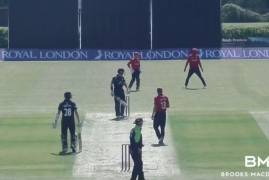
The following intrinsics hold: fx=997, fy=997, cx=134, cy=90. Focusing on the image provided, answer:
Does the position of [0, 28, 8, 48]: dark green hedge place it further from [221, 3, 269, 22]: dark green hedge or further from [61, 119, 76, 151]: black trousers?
[61, 119, 76, 151]: black trousers

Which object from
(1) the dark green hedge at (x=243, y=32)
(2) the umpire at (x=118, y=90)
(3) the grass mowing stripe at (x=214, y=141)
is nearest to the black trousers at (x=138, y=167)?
(3) the grass mowing stripe at (x=214, y=141)

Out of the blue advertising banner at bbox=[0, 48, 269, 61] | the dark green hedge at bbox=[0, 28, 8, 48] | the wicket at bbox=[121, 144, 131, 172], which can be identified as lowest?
the wicket at bbox=[121, 144, 131, 172]

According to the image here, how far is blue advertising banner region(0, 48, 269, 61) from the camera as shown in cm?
5338

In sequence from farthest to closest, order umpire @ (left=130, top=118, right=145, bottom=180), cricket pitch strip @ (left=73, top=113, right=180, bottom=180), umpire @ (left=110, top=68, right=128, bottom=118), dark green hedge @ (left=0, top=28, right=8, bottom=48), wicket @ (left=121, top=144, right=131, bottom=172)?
dark green hedge @ (left=0, top=28, right=8, bottom=48) → umpire @ (left=110, top=68, right=128, bottom=118) → wicket @ (left=121, top=144, right=131, bottom=172) → cricket pitch strip @ (left=73, top=113, right=180, bottom=180) → umpire @ (left=130, top=118, right=145, bottom=180)

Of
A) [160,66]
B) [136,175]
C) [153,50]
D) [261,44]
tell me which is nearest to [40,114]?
[136,175]

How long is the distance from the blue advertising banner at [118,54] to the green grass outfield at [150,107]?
4.75 ft

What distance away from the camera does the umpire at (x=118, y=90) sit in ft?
104

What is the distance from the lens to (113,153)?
89.0 feet

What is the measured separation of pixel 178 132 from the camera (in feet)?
98.5

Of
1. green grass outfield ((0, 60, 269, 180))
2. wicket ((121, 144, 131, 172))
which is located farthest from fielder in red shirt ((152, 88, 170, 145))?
wicket ((121, 144, 131, 172))

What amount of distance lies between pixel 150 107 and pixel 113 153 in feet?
26.6

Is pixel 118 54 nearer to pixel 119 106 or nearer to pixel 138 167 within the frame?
pixel 119 106

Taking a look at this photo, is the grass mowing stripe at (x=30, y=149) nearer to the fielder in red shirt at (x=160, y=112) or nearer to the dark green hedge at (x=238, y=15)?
the fielder in red shirt at (x=160, y=112)

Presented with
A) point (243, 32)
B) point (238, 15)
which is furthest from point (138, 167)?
point (238, 15)
